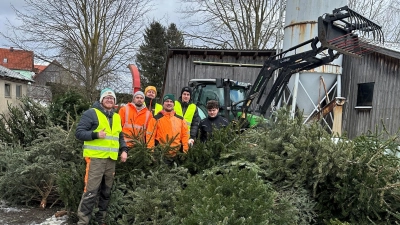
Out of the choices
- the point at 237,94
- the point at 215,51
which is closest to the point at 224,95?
the point at 237,94

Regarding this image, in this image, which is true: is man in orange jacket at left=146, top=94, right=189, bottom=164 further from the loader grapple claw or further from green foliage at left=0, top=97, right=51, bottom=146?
the loader grapple claw

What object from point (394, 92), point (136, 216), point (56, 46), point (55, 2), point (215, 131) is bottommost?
point (136, 216)

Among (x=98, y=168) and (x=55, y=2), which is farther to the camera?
(x=55, y=2)

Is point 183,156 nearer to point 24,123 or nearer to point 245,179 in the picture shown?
point 245,179

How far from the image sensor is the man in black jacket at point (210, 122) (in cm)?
550

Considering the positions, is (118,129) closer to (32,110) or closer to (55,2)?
(32,110)

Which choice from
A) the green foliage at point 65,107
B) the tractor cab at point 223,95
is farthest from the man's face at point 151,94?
the tractor cab at point 223,95

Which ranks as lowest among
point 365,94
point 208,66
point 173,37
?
point 365,94

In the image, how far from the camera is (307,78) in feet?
36.0

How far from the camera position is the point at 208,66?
1566cm

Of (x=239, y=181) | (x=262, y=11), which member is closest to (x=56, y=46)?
(x=262, y=11)

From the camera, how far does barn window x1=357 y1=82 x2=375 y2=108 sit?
11.4 m

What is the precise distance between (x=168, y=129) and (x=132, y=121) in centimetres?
57

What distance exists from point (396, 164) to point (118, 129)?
3.61 metres
